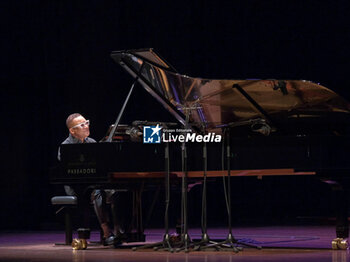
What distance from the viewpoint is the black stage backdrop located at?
961cm

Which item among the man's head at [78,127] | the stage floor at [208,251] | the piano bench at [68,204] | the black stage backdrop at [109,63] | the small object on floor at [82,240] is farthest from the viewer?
the black stage backdrop at [109,63]

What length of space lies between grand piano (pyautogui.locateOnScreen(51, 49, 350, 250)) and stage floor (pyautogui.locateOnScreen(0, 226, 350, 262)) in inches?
20.6

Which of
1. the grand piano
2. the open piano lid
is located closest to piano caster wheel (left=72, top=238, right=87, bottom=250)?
the grand piano

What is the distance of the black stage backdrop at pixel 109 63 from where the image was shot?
9609 mm

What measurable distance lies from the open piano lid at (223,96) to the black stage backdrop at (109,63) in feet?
9.53

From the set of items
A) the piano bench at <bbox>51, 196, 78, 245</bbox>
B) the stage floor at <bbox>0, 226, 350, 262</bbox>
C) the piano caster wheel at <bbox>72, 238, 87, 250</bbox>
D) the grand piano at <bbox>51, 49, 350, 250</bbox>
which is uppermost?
the grand piano at <bbox>51, 49, 350, 250</bbox>

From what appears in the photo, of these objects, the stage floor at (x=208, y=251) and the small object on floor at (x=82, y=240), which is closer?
the stage floor at (x=208, y=251)

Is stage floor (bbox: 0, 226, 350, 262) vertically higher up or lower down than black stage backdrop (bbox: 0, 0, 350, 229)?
lower down

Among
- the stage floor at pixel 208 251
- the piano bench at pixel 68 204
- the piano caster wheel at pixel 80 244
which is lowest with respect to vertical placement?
the stage floor at pixel 208 251

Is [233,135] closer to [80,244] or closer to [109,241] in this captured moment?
[109,241]

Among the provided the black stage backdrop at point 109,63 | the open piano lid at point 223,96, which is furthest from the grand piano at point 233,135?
the black stage backdrop at point 109,63

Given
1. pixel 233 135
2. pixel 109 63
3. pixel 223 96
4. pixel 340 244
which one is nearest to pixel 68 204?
pixel 233 135

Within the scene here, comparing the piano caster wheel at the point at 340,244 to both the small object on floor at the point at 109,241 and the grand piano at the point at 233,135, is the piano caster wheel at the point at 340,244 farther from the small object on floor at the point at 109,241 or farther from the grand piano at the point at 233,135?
the small object on floor at the point at 109,241

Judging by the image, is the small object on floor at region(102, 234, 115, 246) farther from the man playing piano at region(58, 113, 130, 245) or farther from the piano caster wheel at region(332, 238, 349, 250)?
the piano caster wheel at region(332, 238, 349, 250)
